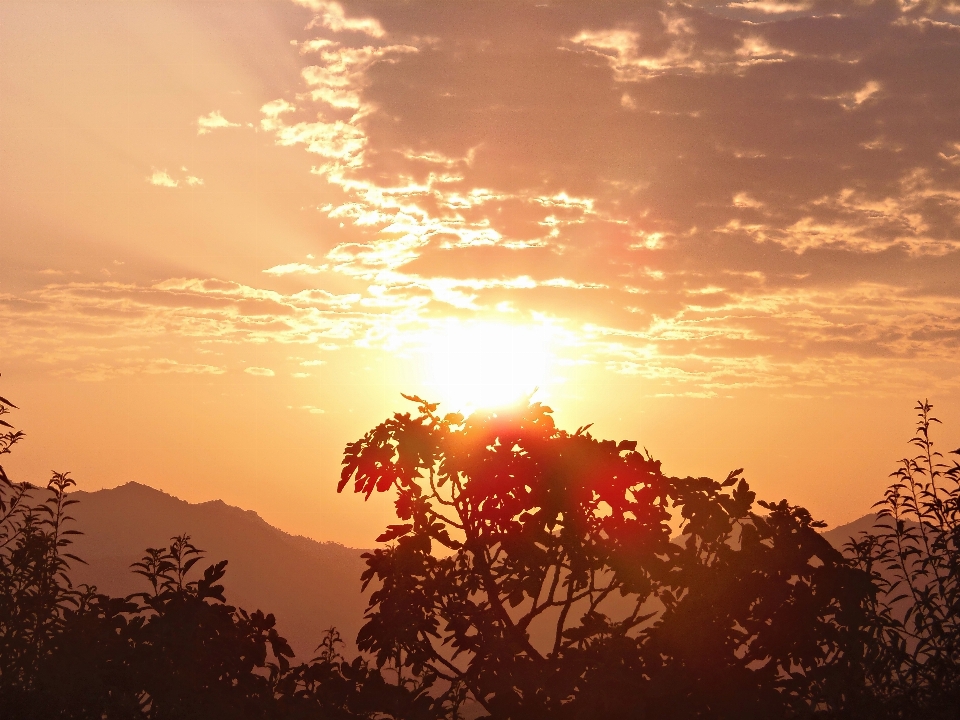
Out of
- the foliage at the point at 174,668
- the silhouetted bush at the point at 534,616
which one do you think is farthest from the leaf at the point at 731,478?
the foliage at the point at 174,668

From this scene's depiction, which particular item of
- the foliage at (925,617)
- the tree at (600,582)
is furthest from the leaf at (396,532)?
the foliage at (925,617)

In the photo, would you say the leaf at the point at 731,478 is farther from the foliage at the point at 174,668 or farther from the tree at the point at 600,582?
the foliage at the point at 174,668

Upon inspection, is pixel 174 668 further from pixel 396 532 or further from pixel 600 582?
pixel 600 582

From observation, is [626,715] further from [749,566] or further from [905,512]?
[905,512]

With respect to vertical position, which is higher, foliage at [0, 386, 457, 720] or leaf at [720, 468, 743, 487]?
leaf at [720, 468, 743, 487]

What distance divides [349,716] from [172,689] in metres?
2.20

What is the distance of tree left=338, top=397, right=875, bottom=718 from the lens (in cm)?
1064

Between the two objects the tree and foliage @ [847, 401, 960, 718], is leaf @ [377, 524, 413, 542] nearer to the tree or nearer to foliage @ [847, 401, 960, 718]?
the tree

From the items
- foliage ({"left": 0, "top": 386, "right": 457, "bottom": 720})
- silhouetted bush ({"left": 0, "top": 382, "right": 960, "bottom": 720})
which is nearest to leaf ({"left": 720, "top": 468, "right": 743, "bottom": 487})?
silhouetted bush ({"left": 0, "top": 382, "right": 960, "bottom": 720})

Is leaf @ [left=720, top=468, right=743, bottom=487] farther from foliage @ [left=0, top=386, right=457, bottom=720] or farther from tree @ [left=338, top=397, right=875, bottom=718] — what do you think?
foliage @ [left=0, top=386, right=457, bottom=720]

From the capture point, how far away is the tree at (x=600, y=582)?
34.9 ft

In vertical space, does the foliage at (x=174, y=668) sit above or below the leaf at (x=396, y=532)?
below

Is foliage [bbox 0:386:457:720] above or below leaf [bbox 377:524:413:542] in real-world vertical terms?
below

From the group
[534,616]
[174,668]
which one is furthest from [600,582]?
[174,668]
